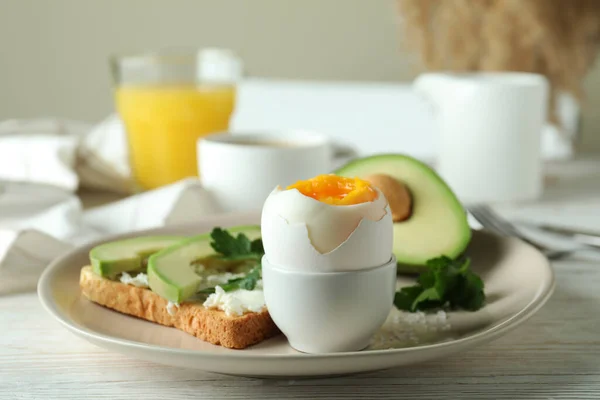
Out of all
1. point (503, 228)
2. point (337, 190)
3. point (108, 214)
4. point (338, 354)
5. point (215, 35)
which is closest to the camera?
point (338, 354)

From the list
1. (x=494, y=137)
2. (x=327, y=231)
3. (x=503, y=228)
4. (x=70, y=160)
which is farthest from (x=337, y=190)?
(x=70, y=160)

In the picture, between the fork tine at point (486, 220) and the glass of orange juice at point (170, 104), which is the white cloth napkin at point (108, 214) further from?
the fork tine at point (486, 220)

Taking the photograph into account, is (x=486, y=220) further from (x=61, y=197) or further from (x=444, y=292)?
(x=61, y=197)

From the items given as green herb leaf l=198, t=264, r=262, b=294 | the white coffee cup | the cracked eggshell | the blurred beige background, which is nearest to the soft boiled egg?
the cracked eggshell

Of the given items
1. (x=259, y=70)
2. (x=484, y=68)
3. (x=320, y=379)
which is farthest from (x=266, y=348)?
(x=259, y=70)

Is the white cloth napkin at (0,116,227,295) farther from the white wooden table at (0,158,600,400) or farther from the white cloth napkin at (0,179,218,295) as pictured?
the white wooden table at (0,158,600,400)

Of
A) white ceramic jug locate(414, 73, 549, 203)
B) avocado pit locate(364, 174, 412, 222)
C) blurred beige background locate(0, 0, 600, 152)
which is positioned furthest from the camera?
blurred beige background locate(0, 0, 600, 152)
